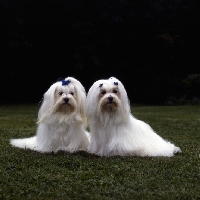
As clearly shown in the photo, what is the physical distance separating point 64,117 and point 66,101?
0.29 metres

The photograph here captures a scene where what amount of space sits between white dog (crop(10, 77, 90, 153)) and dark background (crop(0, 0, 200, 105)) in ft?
58.6

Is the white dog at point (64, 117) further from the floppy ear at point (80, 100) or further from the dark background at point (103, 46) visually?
the dark background at point (103, 46)

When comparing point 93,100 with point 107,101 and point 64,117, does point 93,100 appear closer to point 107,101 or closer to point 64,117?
point 107,101

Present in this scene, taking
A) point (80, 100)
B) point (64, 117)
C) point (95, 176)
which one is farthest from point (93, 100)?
point (95, 176)

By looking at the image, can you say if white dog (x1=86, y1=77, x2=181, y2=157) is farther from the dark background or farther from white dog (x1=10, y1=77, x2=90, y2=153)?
the dark background

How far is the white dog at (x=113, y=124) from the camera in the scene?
26.4ft

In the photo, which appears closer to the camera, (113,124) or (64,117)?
(113,124)

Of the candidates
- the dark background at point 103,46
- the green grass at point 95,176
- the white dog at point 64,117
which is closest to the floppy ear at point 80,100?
the white dog at point 64,117

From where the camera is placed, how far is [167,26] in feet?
97.5

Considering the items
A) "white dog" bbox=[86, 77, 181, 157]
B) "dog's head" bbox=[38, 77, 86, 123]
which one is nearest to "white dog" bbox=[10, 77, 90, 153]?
"dog's head" bbox=[38, 77, 86, 123]

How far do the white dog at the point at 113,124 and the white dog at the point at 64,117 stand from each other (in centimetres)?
25

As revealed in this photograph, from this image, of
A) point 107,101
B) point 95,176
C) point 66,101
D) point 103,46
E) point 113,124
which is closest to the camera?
point 95,176

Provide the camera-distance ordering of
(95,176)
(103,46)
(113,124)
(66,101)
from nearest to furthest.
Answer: (95,176) → (113,124) → (66,101) → (103,46)

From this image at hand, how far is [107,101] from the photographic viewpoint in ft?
26.1
